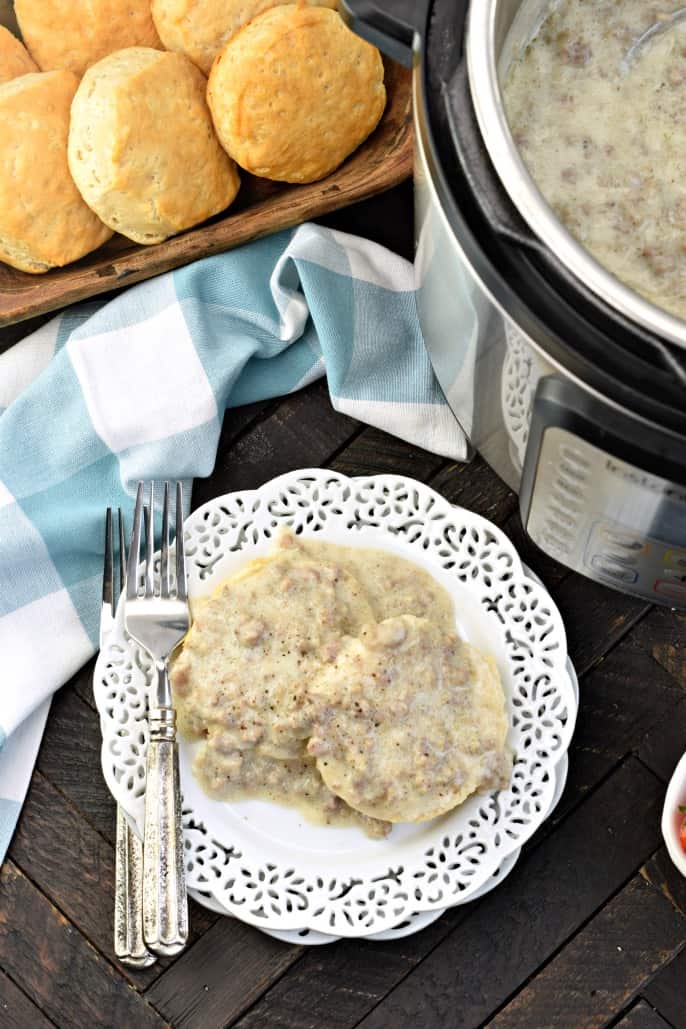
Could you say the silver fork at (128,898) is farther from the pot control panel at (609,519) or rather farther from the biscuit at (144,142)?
the biscuit at (144,142)

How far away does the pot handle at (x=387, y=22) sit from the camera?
1008 millimetres

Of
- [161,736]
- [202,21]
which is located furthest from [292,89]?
[161,736]

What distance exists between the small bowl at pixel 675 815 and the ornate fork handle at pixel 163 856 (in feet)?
2.00

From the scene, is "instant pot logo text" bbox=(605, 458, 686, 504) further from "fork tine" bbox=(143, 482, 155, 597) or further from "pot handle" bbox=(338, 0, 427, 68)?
"fork tine" bbox=(143, 482, 155, 597)

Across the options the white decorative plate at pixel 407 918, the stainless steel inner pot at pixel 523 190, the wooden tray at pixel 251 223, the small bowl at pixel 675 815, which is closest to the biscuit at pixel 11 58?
the wooden tray at pixel 251 223

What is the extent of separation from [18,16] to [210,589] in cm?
82

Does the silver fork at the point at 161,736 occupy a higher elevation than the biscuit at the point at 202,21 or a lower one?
lower

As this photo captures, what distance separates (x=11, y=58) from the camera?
1.57m

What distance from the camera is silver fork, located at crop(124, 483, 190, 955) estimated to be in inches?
55.0

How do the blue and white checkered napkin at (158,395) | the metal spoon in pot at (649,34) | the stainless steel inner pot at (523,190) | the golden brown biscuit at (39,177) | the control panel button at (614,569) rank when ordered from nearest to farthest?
the stainless steel inner pot at (523,190), the metal spoon in pot at (649,34), the control panel button at (614,569), the golden brown biscuit at (39,177), the blue and white checkered napkin at (158,395)

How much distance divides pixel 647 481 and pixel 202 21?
0.91 meters

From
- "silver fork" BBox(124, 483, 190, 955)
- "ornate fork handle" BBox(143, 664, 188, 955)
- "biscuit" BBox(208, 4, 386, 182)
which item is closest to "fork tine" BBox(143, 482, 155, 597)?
"silver fork" BBox(124, 483, 190, 955)

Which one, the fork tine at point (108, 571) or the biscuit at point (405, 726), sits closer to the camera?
the biscuit at point (405, 726)

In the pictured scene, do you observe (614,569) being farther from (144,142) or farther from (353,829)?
(144,142)
